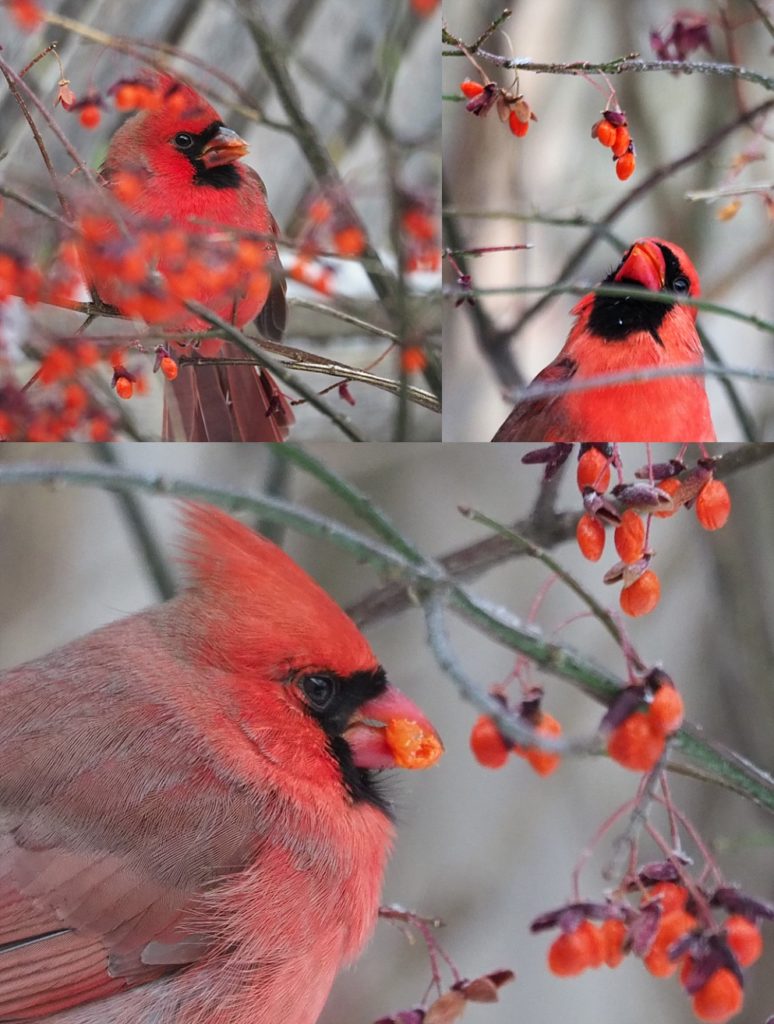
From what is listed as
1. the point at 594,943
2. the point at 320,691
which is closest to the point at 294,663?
the point at 320,691

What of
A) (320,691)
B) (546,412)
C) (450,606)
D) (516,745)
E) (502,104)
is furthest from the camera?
(546,412)

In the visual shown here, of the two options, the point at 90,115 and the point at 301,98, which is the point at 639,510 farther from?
the point at 90,115

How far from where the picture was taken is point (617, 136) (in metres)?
1.63

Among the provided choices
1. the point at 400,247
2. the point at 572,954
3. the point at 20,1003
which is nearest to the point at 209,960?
the point at 20,1003

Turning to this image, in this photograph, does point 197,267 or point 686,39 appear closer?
point 197,267

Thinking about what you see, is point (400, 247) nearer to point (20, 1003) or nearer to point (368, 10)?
point (368, 10)

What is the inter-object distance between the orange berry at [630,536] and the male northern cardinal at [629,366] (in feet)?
1.04

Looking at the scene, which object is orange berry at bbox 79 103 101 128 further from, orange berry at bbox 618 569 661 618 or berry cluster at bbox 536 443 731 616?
orange berry at bbox 618 569 661 618

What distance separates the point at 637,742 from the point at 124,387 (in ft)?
2.87

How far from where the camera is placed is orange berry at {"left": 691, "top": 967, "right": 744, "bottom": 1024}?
1166 mm

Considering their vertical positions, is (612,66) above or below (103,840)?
above

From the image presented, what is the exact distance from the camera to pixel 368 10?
1.75 m

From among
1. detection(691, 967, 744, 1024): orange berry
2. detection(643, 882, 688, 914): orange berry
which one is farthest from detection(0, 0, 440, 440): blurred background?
detection(691, 967, 744, 1024): orange berry

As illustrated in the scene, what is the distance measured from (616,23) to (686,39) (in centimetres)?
10
